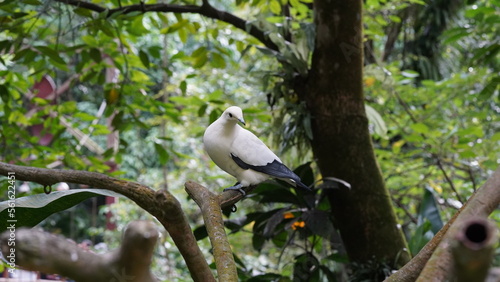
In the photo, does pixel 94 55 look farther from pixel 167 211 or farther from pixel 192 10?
pixel 167 211

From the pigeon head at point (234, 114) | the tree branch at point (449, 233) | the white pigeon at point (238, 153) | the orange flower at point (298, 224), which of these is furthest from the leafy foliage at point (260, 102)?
the tree branch at point (449, 233)

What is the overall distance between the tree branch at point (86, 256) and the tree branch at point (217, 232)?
34 centimetres

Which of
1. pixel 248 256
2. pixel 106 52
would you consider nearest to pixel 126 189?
pixel 106 52

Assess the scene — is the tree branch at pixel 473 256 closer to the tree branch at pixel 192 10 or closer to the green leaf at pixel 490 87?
the green leaf at pixel 490 87

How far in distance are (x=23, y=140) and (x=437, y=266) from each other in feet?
7.54

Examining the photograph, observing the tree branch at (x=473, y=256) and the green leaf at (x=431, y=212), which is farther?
the green leaf at (x=431, y=212)

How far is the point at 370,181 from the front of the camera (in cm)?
200

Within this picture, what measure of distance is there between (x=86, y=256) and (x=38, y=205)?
1.46 ft

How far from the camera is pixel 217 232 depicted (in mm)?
963

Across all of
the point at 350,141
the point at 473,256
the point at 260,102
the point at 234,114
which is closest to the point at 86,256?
the point at 473,256

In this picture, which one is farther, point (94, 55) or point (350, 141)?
point (94, 55)

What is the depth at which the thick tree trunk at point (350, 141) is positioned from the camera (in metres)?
1.97

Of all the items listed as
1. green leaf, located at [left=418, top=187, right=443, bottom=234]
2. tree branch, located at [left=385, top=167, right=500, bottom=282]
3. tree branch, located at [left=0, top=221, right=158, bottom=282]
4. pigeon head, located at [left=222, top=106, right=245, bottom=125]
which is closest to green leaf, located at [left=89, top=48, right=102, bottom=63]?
pigeon head, located at [left=222, top=106, right=245, bottom=125]

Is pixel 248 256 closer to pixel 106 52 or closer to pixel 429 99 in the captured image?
pixel 429 99
